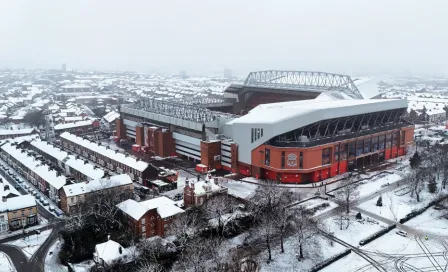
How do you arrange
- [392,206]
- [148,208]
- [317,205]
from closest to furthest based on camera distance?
[148,208], [392,206], [317,205]

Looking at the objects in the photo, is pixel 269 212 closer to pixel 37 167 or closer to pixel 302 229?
pixel 302 229

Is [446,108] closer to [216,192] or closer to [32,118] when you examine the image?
[216,192]

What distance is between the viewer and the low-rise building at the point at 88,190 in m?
37.4

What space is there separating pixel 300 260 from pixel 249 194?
14538 mm

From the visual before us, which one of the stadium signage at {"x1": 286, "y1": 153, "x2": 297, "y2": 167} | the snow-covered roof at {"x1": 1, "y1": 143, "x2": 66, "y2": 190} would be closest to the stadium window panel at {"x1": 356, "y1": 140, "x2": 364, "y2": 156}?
the stadium signage at {"x1": 286, "y1": 153, "x2": 297, "y2": 167}

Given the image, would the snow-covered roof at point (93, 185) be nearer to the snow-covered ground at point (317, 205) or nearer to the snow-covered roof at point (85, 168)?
the snow-covered roof at point (85, 168)

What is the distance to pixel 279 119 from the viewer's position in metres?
47.5

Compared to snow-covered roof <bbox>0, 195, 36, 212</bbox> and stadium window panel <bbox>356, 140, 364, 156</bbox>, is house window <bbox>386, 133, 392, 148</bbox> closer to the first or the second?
stadium window panel <bbox>356, 140, 364, 156</bbox>

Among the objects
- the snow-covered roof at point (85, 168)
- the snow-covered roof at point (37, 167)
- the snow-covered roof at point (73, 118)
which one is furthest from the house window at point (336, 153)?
the snow-covered roof at point (73, 118)

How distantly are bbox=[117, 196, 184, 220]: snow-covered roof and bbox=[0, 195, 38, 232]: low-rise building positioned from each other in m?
7.96

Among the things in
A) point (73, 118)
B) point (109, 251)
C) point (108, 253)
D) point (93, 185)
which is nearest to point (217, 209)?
point (109, 251)

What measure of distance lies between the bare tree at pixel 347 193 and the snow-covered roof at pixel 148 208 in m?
14.5

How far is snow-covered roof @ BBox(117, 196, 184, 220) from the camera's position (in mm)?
32406

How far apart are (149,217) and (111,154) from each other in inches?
904
